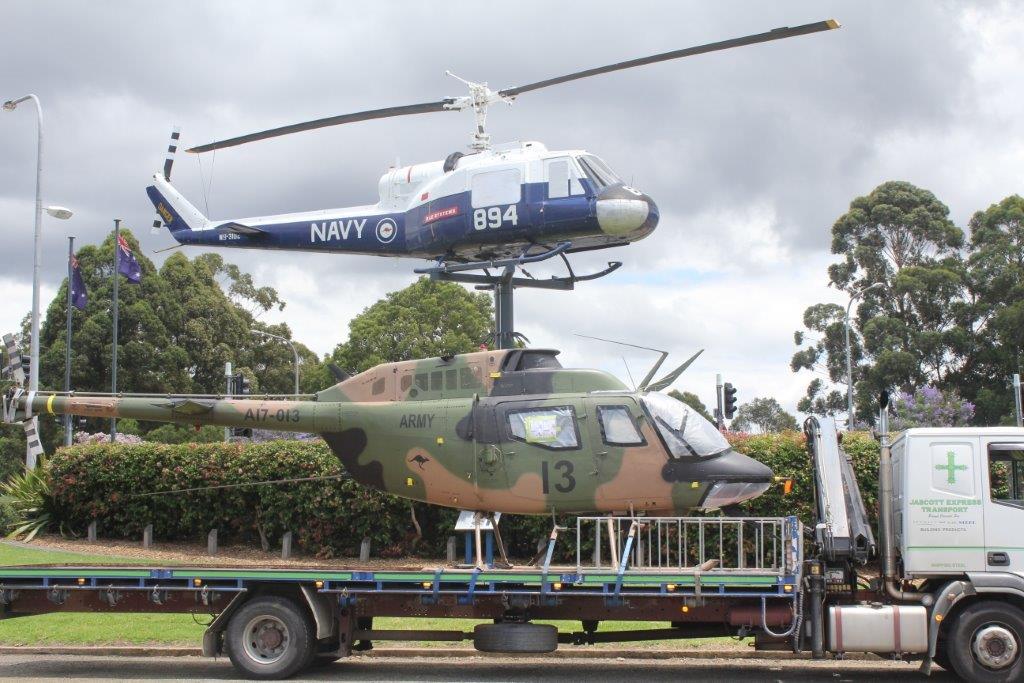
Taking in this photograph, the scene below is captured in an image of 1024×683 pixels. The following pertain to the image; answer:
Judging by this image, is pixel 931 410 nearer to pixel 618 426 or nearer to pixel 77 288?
pixel 77 288

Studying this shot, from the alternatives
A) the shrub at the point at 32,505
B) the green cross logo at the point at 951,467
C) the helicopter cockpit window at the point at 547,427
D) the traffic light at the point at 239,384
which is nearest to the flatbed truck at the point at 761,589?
the green cross logo at the point at 951,467

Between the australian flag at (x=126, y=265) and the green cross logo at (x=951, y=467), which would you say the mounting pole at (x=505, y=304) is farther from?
the australian flag at (x=126, y=265)

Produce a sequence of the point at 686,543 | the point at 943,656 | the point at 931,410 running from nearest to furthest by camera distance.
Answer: the point at 943,656, the point at 686,543, the point at 931,410

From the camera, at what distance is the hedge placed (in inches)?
800

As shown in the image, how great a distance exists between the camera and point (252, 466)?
21266 millimetres

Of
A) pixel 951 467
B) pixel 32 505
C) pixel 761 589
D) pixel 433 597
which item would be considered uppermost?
pixel 951 467

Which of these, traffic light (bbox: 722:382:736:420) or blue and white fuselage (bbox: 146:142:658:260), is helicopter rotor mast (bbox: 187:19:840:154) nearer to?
blue and white fuselage (bbox: 146:142:658:260)

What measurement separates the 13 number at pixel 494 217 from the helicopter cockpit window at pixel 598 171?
1.53 metres

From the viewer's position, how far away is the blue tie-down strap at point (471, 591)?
35.8 ft

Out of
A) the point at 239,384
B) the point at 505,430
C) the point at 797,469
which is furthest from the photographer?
the point at 239,384

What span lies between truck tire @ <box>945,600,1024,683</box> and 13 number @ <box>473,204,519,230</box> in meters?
12.1

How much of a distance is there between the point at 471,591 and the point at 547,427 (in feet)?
8.61

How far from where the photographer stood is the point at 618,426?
12812mm

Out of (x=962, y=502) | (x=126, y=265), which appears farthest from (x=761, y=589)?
(x=126, y=265)
